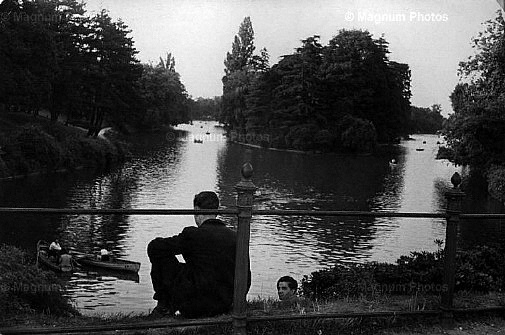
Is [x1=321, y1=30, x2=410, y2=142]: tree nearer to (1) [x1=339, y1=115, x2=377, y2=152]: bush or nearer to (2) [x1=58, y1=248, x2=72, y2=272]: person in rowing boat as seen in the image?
(1) [x1=339, y1=115, x2=377, y2=152]: bush

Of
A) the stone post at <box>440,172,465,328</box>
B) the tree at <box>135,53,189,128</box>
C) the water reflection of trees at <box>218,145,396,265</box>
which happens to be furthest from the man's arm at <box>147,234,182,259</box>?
the tree at <box>135,53,189,128</box>

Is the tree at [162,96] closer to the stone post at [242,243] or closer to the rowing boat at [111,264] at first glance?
the rowing boat at [111,264]

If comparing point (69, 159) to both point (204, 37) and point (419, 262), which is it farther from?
point (419, 262)

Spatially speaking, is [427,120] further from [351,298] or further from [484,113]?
[351,298]

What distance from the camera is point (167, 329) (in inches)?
130

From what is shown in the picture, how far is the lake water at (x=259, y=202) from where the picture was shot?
628 inches

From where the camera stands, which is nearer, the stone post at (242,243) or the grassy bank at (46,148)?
the stone post at (242,243)

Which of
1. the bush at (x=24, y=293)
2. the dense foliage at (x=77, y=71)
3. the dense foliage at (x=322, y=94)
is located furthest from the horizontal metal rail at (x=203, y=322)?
the dense foliage at (x=77, y=71)

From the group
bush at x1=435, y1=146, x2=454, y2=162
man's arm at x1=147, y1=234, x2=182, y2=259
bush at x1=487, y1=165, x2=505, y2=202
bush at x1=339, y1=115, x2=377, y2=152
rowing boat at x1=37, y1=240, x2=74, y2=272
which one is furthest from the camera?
bush at x1=339, y1=115, x2=377, y2=152

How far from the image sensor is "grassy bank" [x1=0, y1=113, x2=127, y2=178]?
27.6 metres

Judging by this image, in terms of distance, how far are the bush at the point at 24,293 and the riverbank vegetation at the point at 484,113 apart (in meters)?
19.8

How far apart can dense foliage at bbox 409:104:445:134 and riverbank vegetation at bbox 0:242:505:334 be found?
1760 centimetres

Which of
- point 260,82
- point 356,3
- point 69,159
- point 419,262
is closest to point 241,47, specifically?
point 260,82

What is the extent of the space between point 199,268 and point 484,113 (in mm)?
20779
